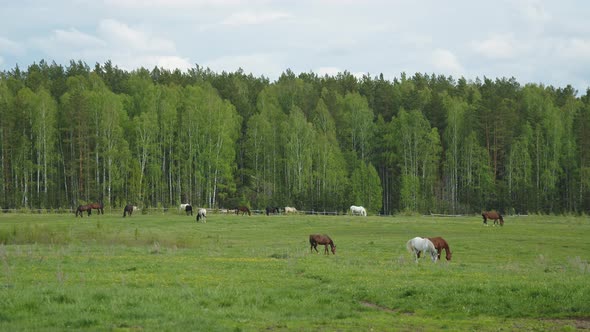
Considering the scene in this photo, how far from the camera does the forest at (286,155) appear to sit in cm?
9244

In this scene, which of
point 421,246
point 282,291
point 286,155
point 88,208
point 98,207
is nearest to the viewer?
point 282,291

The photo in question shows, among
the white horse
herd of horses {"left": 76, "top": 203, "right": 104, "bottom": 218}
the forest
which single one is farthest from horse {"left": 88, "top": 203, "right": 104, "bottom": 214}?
the white horse

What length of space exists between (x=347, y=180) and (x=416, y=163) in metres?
10.9

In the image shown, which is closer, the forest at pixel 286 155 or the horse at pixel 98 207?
the horse at pixel 98 207

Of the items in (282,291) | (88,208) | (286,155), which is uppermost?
(286,155)

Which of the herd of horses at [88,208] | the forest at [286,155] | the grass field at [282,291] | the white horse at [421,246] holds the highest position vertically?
the forest at [286,155]

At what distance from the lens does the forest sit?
9244 centimetres

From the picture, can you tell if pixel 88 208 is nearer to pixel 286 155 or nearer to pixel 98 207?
pixel 98 207

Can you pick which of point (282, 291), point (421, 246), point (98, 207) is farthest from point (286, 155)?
point (282, 291)

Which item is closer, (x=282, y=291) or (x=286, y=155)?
(x=282, y=291)

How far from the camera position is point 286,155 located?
341 feet

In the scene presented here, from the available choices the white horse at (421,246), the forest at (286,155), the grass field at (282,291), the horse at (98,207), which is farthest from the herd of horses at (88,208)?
the white horse at (421,246)

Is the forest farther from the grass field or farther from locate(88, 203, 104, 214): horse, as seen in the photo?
the grass field

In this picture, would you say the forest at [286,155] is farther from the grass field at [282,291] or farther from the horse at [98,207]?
the grass field at [282,291]
